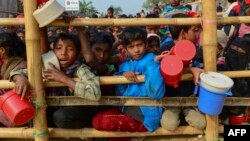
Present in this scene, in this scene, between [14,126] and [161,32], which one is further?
[161,32]

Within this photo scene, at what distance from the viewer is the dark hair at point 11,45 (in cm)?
301

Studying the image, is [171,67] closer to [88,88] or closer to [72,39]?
[88,88]

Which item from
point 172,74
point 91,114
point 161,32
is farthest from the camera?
point 161,32

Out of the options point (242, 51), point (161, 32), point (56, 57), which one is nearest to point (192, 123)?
point (242, 51)

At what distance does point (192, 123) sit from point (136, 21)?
91 centimetres

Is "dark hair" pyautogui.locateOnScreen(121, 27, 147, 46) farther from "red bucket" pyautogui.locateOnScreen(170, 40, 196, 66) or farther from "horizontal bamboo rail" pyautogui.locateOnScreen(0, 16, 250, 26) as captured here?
"red bucket" pyautogui.locateOnScreen(170, 40, 196, 66)

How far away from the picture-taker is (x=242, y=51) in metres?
3.02

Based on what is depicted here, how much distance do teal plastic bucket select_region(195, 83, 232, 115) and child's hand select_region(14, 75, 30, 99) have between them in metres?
1.27

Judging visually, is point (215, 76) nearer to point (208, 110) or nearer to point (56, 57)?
point (208, 110)

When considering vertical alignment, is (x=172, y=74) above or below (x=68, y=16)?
below

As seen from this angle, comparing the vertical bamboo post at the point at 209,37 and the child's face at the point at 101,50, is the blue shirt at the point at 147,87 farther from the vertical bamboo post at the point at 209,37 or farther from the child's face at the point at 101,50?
the vertical bamboo post at the point at 209,37

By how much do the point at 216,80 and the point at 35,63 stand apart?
4.37 ft

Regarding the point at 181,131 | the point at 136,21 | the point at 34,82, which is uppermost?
the point at 136,21

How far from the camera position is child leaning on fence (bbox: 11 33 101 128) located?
8.75 feet
